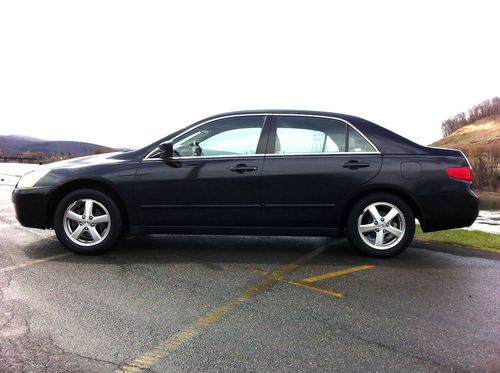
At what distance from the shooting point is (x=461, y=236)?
22.7 feet

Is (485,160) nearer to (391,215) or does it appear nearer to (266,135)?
(391,215)

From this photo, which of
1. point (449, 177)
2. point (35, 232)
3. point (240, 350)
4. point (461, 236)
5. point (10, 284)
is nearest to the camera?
point (240, 350)

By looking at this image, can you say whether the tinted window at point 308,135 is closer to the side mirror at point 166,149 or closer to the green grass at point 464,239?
the side mirror at point 166,149

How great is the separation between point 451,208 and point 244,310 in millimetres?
2925

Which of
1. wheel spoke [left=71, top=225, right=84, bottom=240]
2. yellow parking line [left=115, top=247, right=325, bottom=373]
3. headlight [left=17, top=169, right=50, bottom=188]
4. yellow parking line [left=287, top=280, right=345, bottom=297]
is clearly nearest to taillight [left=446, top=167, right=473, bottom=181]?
yellow parking line [left=287, top=280, right=345, bottom=297]

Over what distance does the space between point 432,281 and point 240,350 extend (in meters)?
2.43

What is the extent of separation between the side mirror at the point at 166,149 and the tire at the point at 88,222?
810 mm

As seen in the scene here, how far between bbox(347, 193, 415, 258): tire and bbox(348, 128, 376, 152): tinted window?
55 centimetres

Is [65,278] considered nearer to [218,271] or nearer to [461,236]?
[218,271]

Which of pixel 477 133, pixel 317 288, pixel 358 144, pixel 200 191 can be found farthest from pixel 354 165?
pixel 477 133

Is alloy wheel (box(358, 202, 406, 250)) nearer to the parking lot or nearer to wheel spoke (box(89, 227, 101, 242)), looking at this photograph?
the parking lot

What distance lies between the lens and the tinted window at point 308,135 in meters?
5.04

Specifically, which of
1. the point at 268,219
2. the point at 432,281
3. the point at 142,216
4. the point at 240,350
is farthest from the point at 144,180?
the point at 432,281

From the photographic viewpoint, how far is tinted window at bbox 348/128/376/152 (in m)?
5.03
